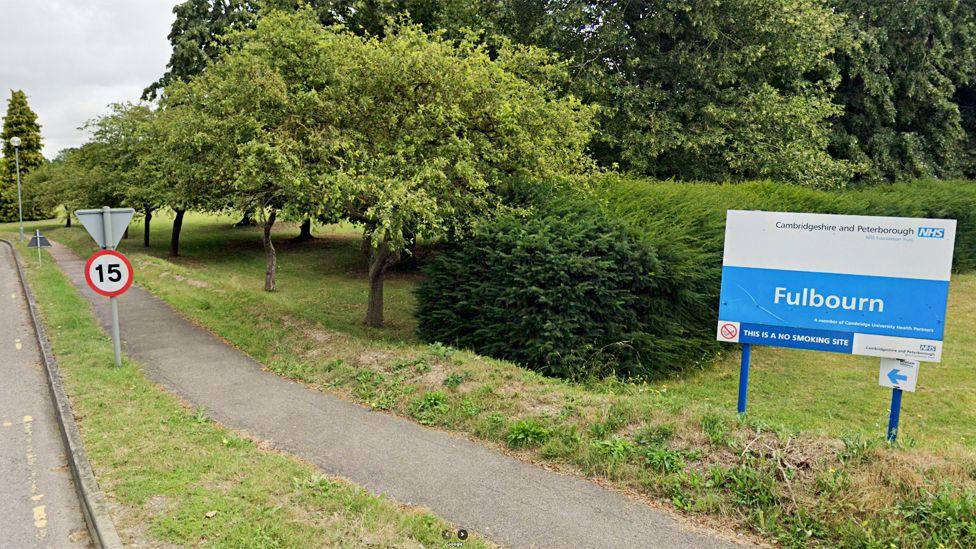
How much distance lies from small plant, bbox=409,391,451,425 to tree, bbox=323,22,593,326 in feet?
10.0

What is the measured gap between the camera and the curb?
4.75 meters

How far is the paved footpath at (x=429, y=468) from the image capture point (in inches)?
191

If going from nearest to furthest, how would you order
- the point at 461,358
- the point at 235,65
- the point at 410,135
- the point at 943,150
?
the point at 461,358 → the point at 410,135 → the point at 235,65 → the point at 943,150

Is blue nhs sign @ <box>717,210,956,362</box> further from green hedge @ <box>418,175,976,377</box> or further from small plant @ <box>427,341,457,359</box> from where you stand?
small plant @ <box>427,341,457,359</box>

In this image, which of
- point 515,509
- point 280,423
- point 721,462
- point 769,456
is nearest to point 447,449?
point 515,509

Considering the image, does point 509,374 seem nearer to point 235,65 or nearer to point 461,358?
point 461,358

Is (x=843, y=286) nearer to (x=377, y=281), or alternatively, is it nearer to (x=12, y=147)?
(x=377, y=281)

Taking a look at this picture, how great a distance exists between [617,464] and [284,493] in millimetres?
2928

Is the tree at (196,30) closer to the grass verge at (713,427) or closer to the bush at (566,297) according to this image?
the grass verge at (713,427)

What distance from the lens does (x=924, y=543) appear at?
440cm

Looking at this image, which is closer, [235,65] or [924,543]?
[924,543]

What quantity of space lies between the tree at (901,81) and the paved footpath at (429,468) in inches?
886

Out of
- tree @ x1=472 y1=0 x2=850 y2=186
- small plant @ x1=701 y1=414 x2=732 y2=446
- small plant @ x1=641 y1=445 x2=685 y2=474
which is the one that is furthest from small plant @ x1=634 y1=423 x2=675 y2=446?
tree @ x1=472 y1=0 x2=850 y2=186

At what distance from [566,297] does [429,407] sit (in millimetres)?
3084
